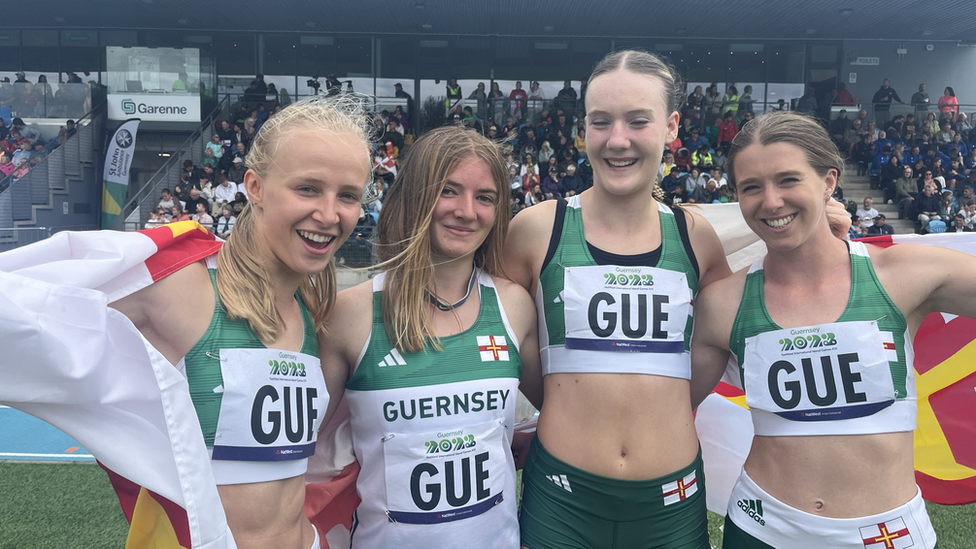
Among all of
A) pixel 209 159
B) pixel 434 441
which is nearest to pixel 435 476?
pixel 434 441

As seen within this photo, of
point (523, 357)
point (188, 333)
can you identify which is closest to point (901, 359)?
point (523, 357)

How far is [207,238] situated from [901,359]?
2.27m

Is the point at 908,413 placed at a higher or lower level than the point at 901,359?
lower

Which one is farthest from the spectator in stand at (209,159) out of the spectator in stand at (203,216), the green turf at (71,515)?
the green turf at (71,515)

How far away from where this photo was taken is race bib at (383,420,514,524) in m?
2.10

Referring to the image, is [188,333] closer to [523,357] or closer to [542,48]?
[523,357]

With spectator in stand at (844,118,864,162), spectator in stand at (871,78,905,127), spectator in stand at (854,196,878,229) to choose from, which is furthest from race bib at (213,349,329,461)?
spectator in stand at (871,78,905,127)

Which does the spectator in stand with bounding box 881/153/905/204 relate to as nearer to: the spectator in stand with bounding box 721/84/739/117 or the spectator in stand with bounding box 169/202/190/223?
the spectator in stand with bounding box 721/84/739/117

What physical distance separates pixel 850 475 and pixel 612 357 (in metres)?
0.82

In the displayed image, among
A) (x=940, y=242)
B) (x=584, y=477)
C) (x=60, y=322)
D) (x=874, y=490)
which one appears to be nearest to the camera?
(x=60, y=322)

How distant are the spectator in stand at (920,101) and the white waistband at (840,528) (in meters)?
19.1

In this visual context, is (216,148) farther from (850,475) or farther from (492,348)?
(850,475)

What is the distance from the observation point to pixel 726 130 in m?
17.2

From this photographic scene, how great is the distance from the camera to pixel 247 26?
1939cm
